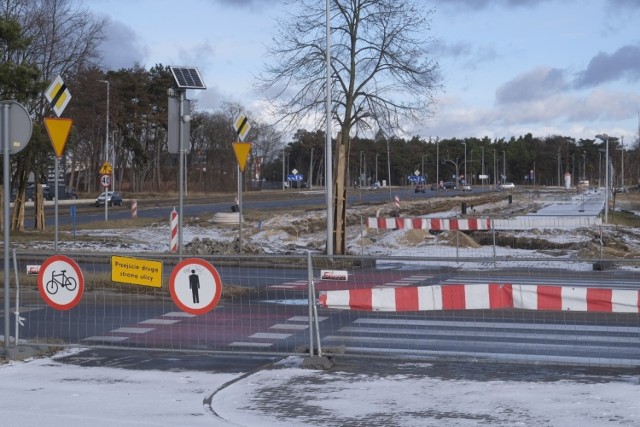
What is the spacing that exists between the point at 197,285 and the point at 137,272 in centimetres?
86

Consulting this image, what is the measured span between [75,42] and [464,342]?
32802mm

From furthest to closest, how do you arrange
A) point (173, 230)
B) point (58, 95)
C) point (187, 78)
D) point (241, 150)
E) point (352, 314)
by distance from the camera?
point (173, 230), point (241, 150), point (187, 78), point (58, 95), point (352, 314)

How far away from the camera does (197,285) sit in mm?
10773

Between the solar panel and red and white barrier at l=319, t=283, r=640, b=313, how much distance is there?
1162 centimetres

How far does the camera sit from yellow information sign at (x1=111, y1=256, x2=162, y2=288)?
11055 mm

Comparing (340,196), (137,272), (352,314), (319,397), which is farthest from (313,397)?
(340,196)

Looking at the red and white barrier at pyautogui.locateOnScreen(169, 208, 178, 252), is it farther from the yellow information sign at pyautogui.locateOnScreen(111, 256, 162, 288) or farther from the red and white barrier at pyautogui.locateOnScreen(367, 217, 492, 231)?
the yellow information sign at pyautogui.locateOnScreen(111, 256, 162, 288)

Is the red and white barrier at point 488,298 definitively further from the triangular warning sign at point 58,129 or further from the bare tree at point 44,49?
the bare tree at point 44,49

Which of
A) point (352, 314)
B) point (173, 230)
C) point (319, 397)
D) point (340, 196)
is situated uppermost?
point (340, 196)

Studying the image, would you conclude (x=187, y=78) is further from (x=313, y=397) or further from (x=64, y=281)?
(x=313, y=397)

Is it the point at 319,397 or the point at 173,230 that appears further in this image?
the point at 173,230

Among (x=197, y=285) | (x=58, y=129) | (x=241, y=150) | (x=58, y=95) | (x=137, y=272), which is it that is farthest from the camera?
(x=241, y=150)

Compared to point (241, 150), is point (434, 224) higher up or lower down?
lower down

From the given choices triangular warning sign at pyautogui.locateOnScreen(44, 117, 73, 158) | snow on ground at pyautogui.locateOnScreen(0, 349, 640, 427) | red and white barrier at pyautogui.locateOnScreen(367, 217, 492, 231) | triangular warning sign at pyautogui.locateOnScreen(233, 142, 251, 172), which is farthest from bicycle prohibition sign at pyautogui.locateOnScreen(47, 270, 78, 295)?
red and white barrier at pyautogui.locateOnScreen(367, 217, 492, 231)
